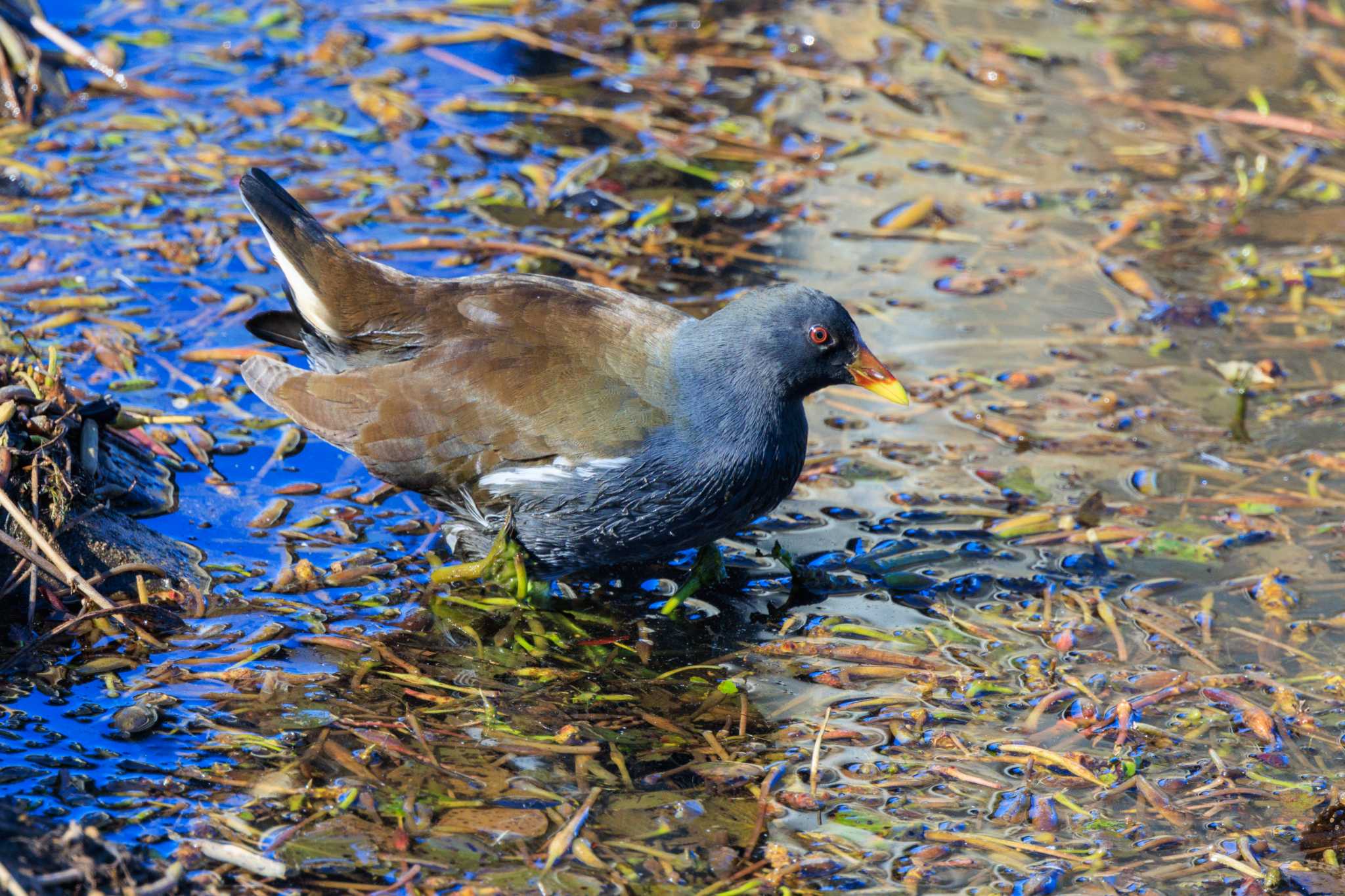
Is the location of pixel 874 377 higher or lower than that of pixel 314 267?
lower

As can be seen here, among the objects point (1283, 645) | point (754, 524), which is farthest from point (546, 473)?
point (1283, 645)

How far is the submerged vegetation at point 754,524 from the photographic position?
3.66m

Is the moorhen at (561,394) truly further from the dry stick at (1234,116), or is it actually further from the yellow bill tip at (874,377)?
the dry stick at (1234,116)

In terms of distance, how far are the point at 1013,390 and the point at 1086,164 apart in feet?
7.29

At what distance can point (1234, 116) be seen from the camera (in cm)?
783

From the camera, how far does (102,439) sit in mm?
4629

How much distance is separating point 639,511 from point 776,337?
730 mm

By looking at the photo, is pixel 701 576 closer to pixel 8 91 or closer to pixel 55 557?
pixel 55 557

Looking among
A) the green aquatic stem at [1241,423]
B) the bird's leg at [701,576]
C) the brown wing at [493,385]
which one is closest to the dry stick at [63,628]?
the brown wing at [493,385]

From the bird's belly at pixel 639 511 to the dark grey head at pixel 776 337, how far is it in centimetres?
30

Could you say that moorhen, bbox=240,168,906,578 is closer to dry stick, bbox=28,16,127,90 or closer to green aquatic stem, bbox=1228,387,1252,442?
green aquatic stem, bbox=1228,387,1252,442

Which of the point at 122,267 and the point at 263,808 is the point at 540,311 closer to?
the point at 263,808

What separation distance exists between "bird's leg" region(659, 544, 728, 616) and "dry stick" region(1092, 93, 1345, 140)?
15.6 feet

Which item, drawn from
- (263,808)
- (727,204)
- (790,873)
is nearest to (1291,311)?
(727,204)
